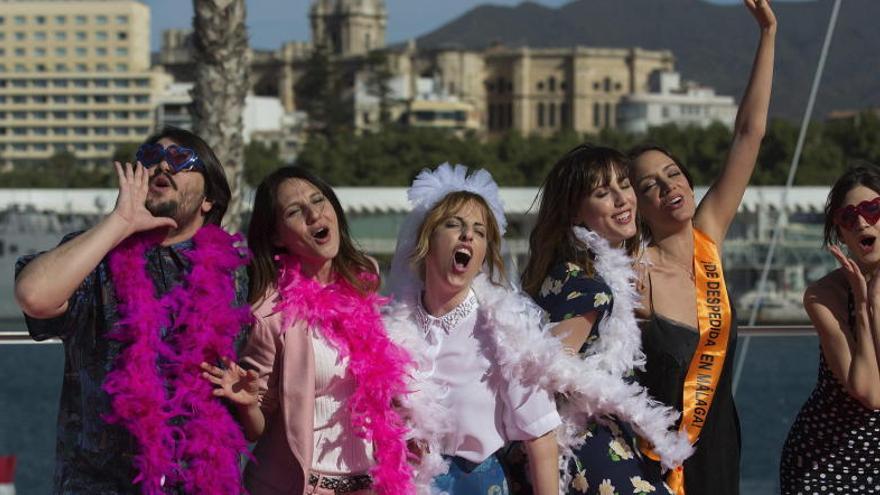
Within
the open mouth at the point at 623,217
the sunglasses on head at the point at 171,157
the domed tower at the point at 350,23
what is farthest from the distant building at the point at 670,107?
the sunglasses on head at the point at 171,157

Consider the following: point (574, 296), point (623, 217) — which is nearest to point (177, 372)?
point (574, 296)

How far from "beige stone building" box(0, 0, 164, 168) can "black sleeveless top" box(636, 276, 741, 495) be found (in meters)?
99.2

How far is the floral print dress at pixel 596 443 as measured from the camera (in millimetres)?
3117

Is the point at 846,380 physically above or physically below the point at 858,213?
below

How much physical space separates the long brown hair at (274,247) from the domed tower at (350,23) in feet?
428

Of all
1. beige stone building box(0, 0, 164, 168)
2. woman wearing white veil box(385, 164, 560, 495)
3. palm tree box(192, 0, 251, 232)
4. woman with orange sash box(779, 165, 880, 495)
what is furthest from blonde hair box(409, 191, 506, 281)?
beige stone building box(0, 0, 164, 168)

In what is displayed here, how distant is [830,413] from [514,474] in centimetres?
74

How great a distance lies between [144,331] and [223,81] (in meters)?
5.26

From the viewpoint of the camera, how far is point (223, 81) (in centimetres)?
800

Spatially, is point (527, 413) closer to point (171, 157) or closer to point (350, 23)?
point (171, 157)

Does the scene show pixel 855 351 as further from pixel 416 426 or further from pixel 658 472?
pixel 416 426

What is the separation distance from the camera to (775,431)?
6449mm

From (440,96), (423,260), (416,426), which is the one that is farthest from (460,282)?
(440,96)

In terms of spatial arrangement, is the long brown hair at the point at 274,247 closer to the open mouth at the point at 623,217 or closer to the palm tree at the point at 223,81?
the open mouth at the point at 623,217
